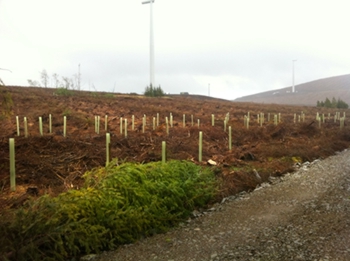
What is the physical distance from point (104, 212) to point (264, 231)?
2353 millimetres

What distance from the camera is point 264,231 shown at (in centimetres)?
522

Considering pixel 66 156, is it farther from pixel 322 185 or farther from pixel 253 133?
pixel 253 133

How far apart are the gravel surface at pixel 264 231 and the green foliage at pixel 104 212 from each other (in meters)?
0.22

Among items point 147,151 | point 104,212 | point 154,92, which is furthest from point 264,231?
point 154,92

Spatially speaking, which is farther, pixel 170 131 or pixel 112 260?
pixel 170 131

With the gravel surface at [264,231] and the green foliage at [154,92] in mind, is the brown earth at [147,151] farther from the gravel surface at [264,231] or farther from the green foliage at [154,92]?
the green foliage at [154,92]

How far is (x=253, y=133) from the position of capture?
47.8 ft

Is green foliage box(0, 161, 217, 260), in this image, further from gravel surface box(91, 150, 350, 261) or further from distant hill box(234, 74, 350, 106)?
distant hill box(234, 74, 350, 106)

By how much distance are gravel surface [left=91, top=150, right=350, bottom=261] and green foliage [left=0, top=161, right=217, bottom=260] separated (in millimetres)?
223

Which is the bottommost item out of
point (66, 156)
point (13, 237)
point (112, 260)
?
point (112, 260)

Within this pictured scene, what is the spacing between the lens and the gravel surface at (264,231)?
4508 millimetres

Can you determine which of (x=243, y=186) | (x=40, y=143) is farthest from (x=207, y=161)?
(x=40, y=143)

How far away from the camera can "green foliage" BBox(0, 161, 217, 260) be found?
4.07m

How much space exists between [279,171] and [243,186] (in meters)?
1.90
